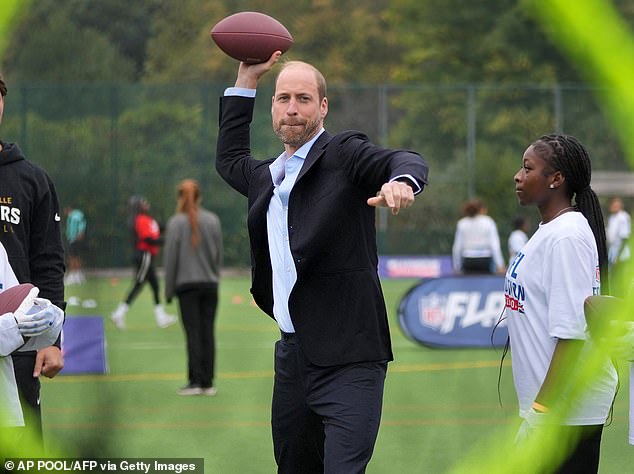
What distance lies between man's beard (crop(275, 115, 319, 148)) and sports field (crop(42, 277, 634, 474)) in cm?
74

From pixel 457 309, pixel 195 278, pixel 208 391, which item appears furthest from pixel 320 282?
pixel 457 309

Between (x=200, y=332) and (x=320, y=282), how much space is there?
5.89 meters

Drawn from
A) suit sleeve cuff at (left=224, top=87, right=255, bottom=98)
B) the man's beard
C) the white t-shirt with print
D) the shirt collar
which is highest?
suit sleeve cuff at (left=224, top=87, right=255, bottom=98)

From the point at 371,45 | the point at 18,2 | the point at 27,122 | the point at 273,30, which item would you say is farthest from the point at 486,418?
the point at 371,45

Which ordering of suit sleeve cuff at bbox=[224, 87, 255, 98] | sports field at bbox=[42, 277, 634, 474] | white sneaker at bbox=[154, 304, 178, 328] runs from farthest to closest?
white sneaker at bbox=[154, 304, 178, 328] → sports field at bbox=[42, 277, 634, 474] → suit sleeve cuff at bbox=[224, 87, 255, 98]

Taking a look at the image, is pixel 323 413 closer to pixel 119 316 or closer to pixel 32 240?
pixel 32 240

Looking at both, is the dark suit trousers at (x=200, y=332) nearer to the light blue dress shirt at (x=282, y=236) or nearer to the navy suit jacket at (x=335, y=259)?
the light blue dress shirt at (x=282, y=236)

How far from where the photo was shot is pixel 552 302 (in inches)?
135

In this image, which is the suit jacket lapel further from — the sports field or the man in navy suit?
the sports field

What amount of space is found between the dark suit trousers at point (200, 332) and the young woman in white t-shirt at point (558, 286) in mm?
5610

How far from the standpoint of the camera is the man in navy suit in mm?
3434

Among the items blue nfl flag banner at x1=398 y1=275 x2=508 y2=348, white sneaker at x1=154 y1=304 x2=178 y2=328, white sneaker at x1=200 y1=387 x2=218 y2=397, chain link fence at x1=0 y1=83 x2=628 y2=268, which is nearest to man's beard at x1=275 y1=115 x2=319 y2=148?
white sneaker at x1=200 y1=387 x2=218 y2=397

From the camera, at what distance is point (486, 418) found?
7.78m

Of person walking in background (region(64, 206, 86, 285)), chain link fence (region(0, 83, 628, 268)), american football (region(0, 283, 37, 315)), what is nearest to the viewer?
american football (region(0, 283, 37, 315))
